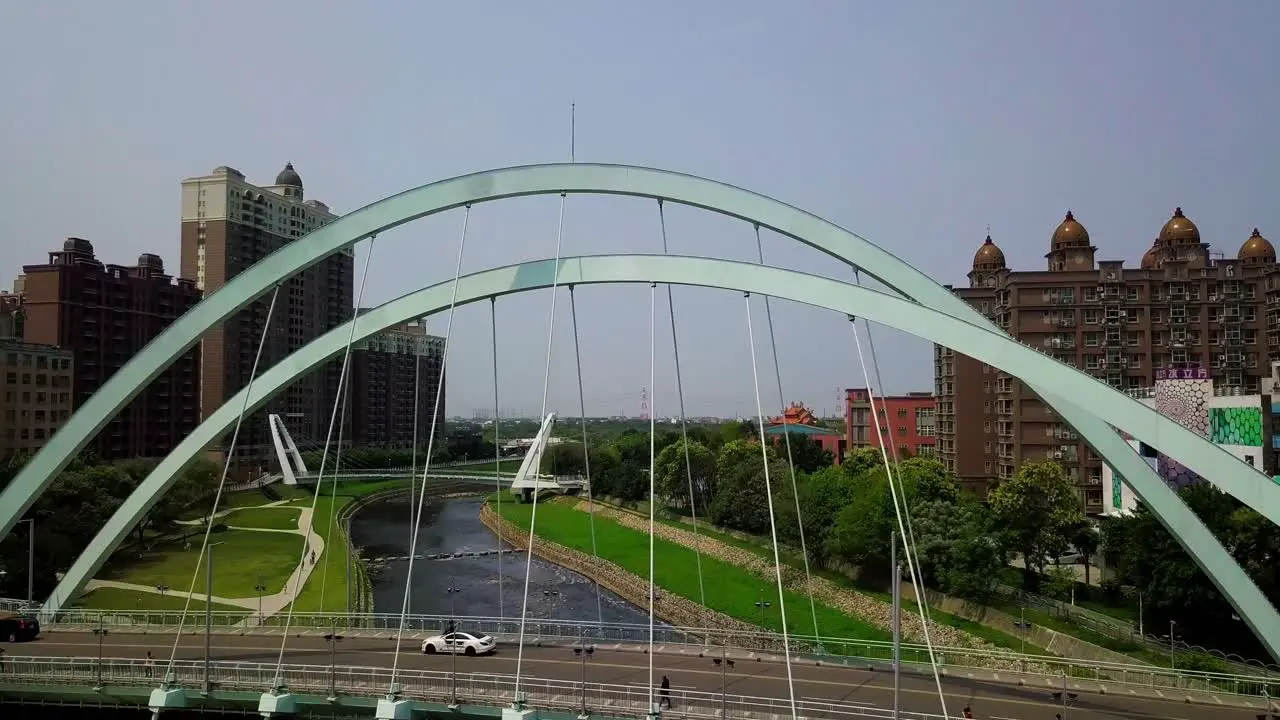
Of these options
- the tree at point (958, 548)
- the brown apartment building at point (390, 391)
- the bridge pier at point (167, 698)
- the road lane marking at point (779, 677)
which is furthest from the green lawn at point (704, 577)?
the brown apartment building at point (390, 391)

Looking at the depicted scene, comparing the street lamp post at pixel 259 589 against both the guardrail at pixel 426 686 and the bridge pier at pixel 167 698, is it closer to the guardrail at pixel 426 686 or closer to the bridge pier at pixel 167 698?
the guardrail at pixel 426 686

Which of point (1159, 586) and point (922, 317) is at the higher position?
point (922, 317)

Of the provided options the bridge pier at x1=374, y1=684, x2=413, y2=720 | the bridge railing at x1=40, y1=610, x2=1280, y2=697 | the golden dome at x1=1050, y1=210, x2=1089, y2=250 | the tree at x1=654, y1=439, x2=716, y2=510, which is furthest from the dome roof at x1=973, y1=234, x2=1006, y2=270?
the bridge pier at x1=374, y1=684, x2=413, y2=720

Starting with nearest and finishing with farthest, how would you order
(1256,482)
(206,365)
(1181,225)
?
(1256,482) → (1181,225) → (206,365)

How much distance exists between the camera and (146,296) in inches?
2611

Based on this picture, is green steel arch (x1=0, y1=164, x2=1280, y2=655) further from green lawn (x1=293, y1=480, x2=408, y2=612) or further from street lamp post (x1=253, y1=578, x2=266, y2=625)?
street lamp post (x1=253, y1=578, x2=266, y2=625)

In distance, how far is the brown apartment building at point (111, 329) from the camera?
6094cm

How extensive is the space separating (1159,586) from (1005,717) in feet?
49.4

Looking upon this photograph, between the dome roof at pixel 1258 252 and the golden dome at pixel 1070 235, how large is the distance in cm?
1022

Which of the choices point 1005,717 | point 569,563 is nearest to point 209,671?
point 1005,717

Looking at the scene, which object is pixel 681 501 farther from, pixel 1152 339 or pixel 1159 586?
pixel 1159 586

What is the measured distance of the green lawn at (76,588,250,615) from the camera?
3547 centimetres

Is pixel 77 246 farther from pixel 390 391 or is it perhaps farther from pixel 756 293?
pixel 756 293

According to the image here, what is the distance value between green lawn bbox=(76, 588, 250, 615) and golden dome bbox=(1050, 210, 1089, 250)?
162ft
